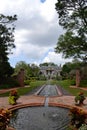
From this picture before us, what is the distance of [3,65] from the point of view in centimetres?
3778

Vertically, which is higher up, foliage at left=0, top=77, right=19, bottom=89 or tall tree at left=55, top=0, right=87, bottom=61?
tall tree at left=55, top=0, right=87, bottom=61

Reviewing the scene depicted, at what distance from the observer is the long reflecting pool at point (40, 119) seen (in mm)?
11783

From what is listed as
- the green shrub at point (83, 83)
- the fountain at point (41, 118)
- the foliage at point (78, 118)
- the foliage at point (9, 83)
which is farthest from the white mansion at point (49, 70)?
the foliage at point (78, 118)

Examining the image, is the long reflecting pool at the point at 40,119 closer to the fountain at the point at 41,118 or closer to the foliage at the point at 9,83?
the fountain at the point at 41,118

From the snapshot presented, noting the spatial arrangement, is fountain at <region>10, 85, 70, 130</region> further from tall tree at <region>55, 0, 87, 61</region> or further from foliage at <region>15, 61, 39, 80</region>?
foliage at <region>15, 61, 39, 80</region>

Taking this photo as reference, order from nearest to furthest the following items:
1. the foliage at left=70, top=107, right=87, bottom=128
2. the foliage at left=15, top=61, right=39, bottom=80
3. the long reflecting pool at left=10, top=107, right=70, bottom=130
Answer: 1. the foliage at left=70, top=107, right=87, bottom=128
2. the long reflecting pool at left=10, top=107, right=70, bottom=130
3. the foliage at left=15, top=61, right=39, bottom=80

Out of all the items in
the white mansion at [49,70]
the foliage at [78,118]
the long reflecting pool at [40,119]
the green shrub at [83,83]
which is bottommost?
the long reflecting pool at [40,119]

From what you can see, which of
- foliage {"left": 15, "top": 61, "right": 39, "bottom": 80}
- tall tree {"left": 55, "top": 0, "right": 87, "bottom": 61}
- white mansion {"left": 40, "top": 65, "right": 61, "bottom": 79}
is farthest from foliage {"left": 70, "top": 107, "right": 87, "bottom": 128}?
white mansion {"left": 40, "top": 65, "right": 61, "bottom": 79}

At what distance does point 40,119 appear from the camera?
43.9 feet

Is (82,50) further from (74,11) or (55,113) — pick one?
(55,113)

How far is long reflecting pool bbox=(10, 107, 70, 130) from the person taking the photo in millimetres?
11783

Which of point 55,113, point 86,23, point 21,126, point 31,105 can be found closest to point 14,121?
point 21,126

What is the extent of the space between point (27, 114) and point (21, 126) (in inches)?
121

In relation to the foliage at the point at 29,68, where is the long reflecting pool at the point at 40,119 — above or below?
below
